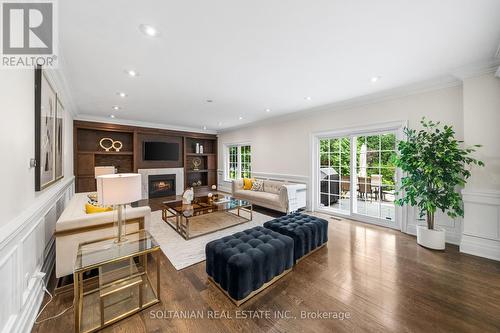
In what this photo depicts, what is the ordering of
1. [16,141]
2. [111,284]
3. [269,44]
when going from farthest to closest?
[269,44] → [111,284] → [16,141]

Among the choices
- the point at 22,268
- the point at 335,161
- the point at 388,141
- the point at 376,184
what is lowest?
the point at 22,268

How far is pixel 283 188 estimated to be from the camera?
4.55 metres

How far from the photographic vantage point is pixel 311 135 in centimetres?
501

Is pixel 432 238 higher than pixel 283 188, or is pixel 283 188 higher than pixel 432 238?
pixel 283 188

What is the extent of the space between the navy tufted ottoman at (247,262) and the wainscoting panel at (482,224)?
269cm

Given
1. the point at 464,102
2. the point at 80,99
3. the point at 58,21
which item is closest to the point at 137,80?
the point at 58,21

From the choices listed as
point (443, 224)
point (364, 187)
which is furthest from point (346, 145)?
point (443, 224)

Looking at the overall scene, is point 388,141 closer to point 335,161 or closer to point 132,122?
point 335,161

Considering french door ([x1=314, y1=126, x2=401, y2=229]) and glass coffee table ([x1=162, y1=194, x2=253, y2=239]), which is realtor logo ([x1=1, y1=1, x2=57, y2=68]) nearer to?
glass coffee table ([x1=162, y1=194, x2=253, y2=239])

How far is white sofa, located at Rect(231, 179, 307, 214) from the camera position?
178 inches

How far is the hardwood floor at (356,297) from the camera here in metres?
1.60

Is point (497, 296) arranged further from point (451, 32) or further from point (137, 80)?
point (137, 80)

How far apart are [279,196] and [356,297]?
2806 millimetres

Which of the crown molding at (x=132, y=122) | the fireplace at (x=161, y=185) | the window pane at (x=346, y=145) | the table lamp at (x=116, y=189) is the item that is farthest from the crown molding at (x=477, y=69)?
the fireplace at (x=161, y=185)
